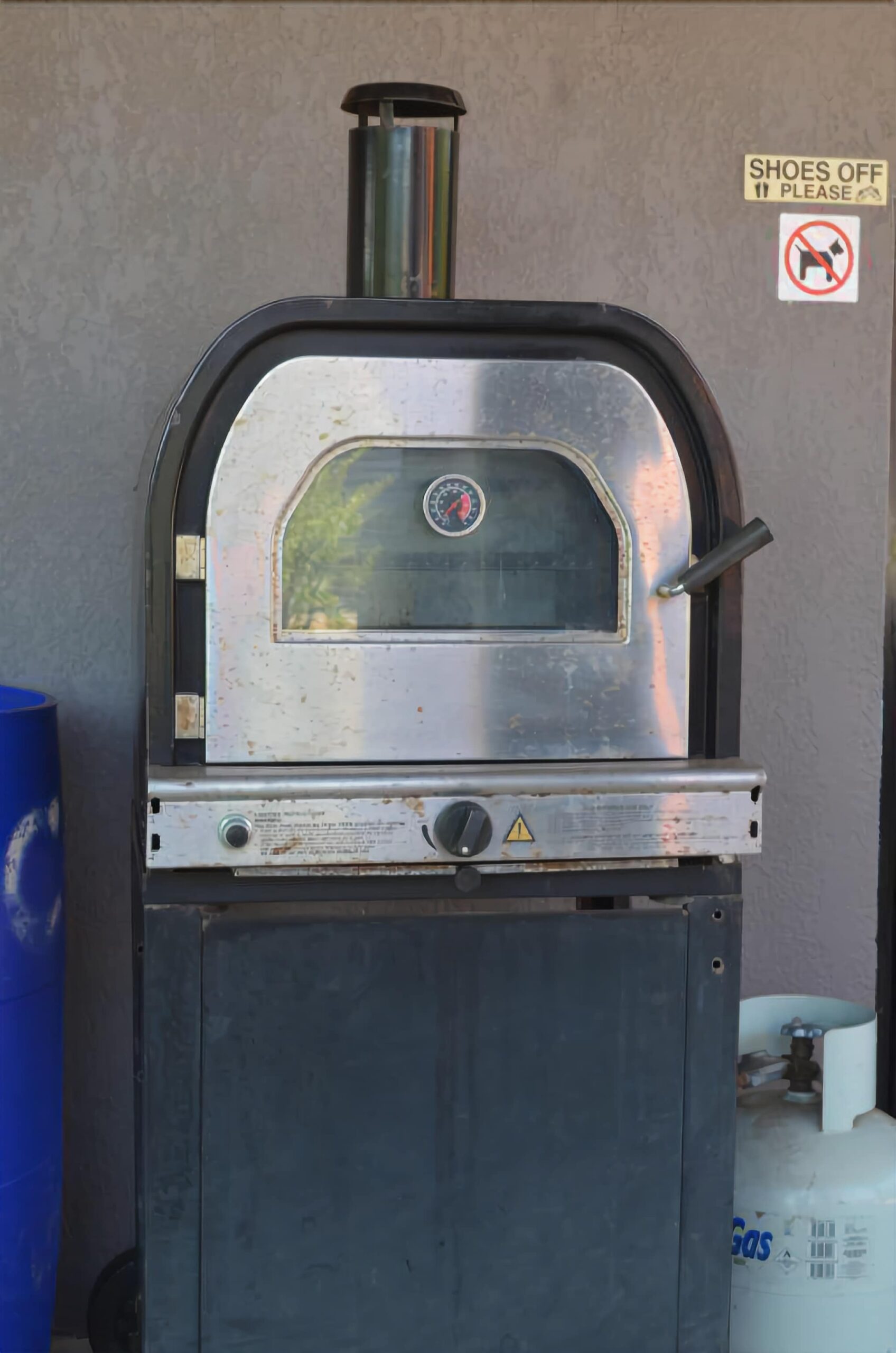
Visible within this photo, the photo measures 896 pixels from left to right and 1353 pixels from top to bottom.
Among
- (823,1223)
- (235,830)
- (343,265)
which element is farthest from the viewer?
(343,265)

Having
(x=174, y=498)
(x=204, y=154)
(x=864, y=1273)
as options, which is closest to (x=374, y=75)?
(x=204, y=154)

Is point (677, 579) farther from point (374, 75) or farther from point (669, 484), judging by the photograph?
point (374, 75)

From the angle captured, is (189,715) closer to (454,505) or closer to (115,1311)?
(454,505)

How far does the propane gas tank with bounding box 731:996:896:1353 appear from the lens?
1.80 meters

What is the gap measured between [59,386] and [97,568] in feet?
0.97

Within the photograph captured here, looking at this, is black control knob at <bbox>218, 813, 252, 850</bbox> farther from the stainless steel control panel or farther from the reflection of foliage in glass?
the reflection of foliage in glass

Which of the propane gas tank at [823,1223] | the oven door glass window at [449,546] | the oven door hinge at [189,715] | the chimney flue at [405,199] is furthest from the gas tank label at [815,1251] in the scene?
the chimney flue at [405,199]

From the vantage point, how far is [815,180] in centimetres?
228

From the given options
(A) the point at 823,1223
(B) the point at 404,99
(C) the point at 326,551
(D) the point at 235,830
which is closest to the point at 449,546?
(C) the point at 326,551

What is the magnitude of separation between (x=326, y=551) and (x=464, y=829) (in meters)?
0.35

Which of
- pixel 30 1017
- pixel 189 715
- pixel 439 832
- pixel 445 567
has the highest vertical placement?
pixel 445 567

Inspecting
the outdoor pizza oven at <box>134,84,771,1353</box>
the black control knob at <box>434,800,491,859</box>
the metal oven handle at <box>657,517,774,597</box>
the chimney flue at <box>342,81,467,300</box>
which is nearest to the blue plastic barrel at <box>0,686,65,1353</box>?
the outdoor pizza oven at <box>134,84,771,1353</box>

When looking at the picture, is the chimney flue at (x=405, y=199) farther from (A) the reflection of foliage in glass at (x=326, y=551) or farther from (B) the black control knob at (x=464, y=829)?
(B) the black control knob at (x=464, y=829)

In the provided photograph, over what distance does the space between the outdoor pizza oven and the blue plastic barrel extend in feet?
1.00
